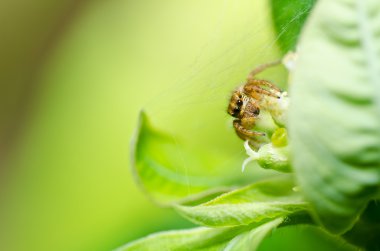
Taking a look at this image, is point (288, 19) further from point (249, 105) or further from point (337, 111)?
point (337, 111)

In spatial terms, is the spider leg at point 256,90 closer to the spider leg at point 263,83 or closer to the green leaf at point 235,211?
the spider leg at point 263,83

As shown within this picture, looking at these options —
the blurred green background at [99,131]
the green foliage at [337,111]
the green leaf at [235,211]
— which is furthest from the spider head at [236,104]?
the blurred green background at [99,131]

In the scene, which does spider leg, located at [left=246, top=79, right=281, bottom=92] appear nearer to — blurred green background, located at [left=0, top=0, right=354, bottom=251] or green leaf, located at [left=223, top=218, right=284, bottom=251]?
green leaf, located at [left=223, top=218, right=284, bottom=251]

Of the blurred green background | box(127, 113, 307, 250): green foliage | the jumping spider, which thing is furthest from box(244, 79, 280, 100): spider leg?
the blurred green background

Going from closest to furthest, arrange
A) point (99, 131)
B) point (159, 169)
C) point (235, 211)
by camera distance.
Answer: point (235, 211)
point (159, 169)
point (99, 131)

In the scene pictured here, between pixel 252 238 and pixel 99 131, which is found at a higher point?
pixel 99 131

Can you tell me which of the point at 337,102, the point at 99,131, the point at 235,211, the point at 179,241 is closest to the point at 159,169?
the point at 179,241
